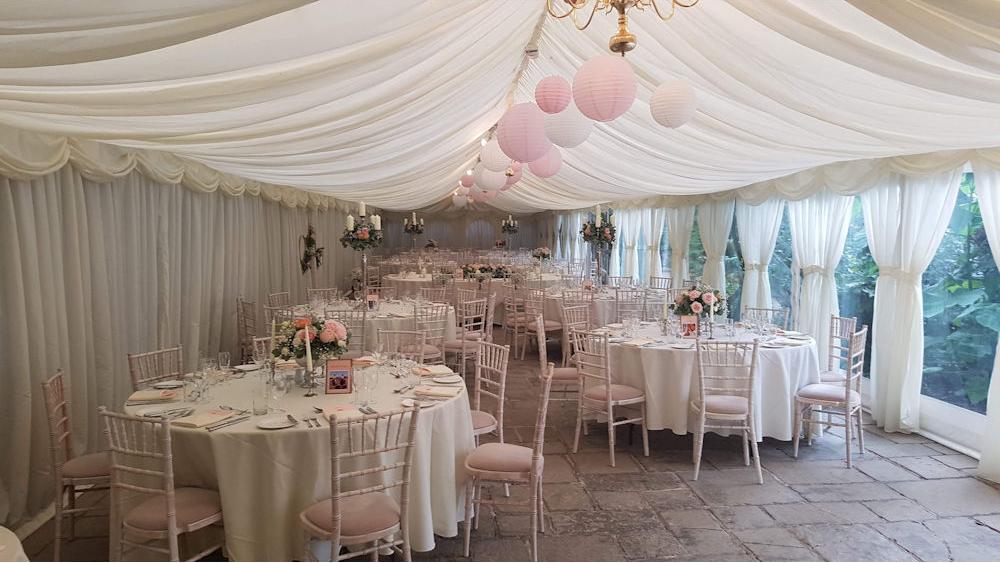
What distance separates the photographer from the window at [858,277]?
727cm

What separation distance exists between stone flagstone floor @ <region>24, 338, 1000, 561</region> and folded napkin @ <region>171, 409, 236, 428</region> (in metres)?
1.13

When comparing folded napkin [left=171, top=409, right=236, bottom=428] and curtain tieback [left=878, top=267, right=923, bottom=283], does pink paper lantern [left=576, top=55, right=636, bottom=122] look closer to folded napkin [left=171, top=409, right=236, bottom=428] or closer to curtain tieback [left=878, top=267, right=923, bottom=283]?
folded napkin [left=171, top=409, right=236, bottom=428]

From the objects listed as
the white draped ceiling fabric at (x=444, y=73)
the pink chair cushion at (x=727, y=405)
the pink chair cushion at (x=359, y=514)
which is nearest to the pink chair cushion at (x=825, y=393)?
the pink chair cushion at (x=727, y=405)

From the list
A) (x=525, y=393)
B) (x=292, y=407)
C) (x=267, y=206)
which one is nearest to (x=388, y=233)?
(x=267, y=206)

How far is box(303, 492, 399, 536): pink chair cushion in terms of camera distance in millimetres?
2984

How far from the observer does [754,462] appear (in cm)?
503

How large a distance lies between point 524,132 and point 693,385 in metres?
2.74

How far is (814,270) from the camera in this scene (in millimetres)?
7711

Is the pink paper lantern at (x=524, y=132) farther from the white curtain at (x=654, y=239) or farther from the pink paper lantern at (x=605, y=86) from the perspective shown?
the white curtain at (x=654, y=239)

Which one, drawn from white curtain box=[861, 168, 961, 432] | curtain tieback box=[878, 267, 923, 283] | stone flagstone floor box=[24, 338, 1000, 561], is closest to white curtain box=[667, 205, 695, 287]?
white curtain box=[861, 168, 961, 432]

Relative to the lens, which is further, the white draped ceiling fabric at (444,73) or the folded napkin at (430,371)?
the folded napkin at (430,371)

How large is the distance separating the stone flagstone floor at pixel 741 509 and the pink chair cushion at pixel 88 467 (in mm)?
497

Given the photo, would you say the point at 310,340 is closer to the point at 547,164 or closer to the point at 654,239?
the point at 547,164

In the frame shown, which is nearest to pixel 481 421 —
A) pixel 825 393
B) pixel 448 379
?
pixel 448 379
